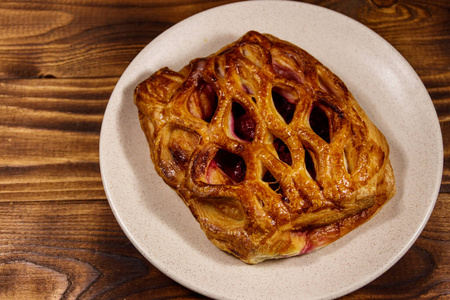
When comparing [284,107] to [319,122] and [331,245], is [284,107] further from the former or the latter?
[331,245]

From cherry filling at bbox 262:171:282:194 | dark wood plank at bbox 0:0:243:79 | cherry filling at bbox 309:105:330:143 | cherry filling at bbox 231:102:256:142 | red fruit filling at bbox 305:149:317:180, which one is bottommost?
dark wood plank at bbox 0:0:243:79

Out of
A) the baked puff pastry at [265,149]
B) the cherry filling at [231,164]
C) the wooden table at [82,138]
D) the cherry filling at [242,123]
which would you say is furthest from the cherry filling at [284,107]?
the wooden table at [82,138]

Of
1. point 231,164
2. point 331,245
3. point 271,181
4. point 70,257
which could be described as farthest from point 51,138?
point 331,245

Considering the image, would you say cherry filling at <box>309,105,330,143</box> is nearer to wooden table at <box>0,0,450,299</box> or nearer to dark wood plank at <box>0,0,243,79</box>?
wooden table at <box>0,0,450,299</box>

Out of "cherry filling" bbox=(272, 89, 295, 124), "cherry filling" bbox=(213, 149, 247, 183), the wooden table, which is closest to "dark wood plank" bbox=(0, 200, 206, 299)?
the wooden table

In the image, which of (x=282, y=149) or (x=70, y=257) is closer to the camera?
(x=282, y=149)

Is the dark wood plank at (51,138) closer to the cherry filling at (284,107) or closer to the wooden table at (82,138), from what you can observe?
the wooden table at (82,138)
